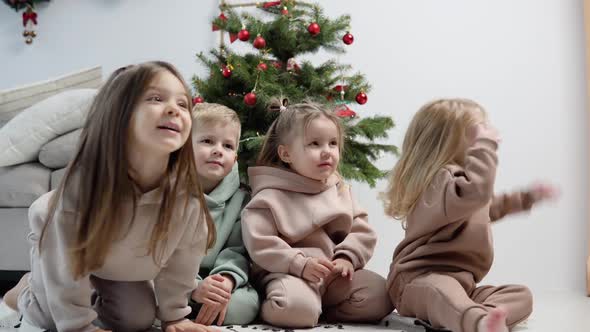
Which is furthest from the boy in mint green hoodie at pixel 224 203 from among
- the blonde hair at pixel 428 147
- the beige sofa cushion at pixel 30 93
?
the beige sofa cushion at pixel 30 93

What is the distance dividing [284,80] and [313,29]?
213mm

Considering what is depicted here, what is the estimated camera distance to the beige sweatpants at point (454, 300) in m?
1.46

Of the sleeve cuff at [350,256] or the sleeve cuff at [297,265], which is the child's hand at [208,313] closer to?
the sleeve cuff at [297,265]

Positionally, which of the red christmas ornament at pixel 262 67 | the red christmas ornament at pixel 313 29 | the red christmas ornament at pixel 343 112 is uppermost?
the red christmas ornament at pixel 313 29

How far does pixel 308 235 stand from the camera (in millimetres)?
1797

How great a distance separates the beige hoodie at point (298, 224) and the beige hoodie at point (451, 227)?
0.48ft

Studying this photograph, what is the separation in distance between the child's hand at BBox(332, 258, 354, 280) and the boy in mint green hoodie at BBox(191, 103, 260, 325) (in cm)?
22

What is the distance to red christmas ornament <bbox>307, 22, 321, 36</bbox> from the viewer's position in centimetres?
238


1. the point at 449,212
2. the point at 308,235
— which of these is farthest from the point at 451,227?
the point at 308,235

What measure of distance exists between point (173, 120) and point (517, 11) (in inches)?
99.3

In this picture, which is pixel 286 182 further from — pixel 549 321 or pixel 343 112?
pixel 549 321

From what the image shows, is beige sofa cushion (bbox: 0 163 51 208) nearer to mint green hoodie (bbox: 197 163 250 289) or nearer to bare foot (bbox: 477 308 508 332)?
mint green hoodie (bbox: 197 163 250 289)

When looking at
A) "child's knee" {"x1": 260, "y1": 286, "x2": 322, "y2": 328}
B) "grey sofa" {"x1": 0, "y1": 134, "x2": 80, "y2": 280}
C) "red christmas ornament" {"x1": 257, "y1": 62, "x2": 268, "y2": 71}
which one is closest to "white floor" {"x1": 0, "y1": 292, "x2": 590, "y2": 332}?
"child's knee" {"x1": 260, "y1": 286, "x2": 322, "y2": 328}

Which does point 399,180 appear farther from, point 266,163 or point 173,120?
point 173,120
